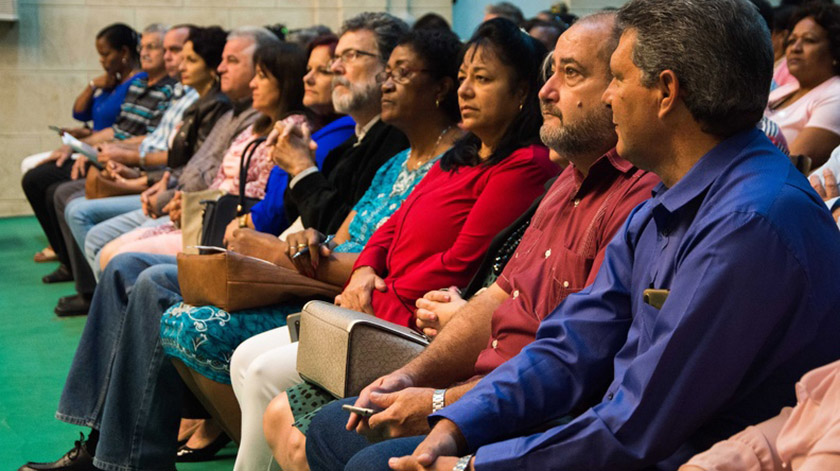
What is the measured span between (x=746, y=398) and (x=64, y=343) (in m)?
4.49

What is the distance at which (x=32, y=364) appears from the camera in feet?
16.8

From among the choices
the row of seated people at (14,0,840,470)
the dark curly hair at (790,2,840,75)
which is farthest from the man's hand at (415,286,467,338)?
the dark curly hair at (790,2,840,75)

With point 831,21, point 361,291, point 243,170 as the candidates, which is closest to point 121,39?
point 243,170

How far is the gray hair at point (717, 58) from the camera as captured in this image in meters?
1.77

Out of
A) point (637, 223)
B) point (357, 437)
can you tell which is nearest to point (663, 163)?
point (637, 223)

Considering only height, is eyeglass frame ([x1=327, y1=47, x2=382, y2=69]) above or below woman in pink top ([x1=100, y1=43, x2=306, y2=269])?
above

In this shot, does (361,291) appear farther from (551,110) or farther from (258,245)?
(551,110)

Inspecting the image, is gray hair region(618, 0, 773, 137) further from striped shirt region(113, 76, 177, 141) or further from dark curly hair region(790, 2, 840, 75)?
striped shirt region(113, 76, 177, 141)

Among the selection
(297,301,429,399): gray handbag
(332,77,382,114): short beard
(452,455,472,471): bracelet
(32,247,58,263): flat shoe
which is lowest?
(32,247,58,263): flat shoe

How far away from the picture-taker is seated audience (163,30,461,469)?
3350 mm

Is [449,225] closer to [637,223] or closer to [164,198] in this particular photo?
[637,223]

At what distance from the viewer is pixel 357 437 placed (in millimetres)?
2365

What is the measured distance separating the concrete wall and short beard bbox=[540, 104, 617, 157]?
819cm

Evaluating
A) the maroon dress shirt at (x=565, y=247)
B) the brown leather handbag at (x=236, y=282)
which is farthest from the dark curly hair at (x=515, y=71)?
the brown leather handbag at (x=236, y=282)
